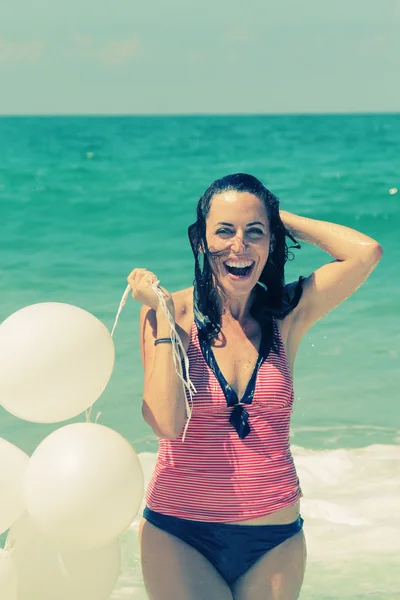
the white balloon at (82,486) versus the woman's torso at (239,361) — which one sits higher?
the woman's torso at (239,361)

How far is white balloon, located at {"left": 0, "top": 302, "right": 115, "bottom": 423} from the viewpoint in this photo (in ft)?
10.3

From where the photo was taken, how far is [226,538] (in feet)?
10.8

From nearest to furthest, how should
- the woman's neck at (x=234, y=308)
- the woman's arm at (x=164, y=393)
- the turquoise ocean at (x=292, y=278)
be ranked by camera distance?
the woman's arm at (x=164, y=393) → the woman's neck at (x=234, y=308) → the turquoise ocean at (x=292, y=278)

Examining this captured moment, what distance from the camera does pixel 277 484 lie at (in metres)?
3.35

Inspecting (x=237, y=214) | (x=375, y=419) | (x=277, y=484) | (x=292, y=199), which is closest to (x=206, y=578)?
(x=277, y=484)

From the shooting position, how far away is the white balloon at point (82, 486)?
3.08 m

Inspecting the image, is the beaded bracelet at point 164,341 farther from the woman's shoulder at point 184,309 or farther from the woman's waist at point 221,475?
the woman's waist at point 221,475

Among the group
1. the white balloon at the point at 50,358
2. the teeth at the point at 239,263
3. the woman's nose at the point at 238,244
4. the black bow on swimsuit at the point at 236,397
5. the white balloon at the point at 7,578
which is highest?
the woman's nose at the point at 238,244

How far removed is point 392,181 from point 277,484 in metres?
19.2

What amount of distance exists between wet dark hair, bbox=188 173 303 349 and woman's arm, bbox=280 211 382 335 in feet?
0.17

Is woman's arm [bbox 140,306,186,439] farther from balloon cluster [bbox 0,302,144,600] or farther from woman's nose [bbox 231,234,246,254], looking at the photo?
woman's nose [bbox 231,234,246,254]

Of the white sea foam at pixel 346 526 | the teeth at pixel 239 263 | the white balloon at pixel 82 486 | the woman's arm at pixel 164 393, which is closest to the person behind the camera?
the white balloon at pixel 82 486

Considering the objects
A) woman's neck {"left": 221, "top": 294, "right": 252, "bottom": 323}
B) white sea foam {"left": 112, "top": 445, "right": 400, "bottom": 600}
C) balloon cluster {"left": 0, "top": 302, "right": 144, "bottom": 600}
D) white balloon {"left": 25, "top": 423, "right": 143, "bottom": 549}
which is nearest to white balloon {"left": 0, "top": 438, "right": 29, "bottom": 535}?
balloon cluster {"left": 0, "top": 302, "right": 144, "bottom": 600}

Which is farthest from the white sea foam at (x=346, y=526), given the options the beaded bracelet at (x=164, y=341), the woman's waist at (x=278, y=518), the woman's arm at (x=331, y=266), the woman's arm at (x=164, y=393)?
the beaded bracelet at (x=164, y=341)
